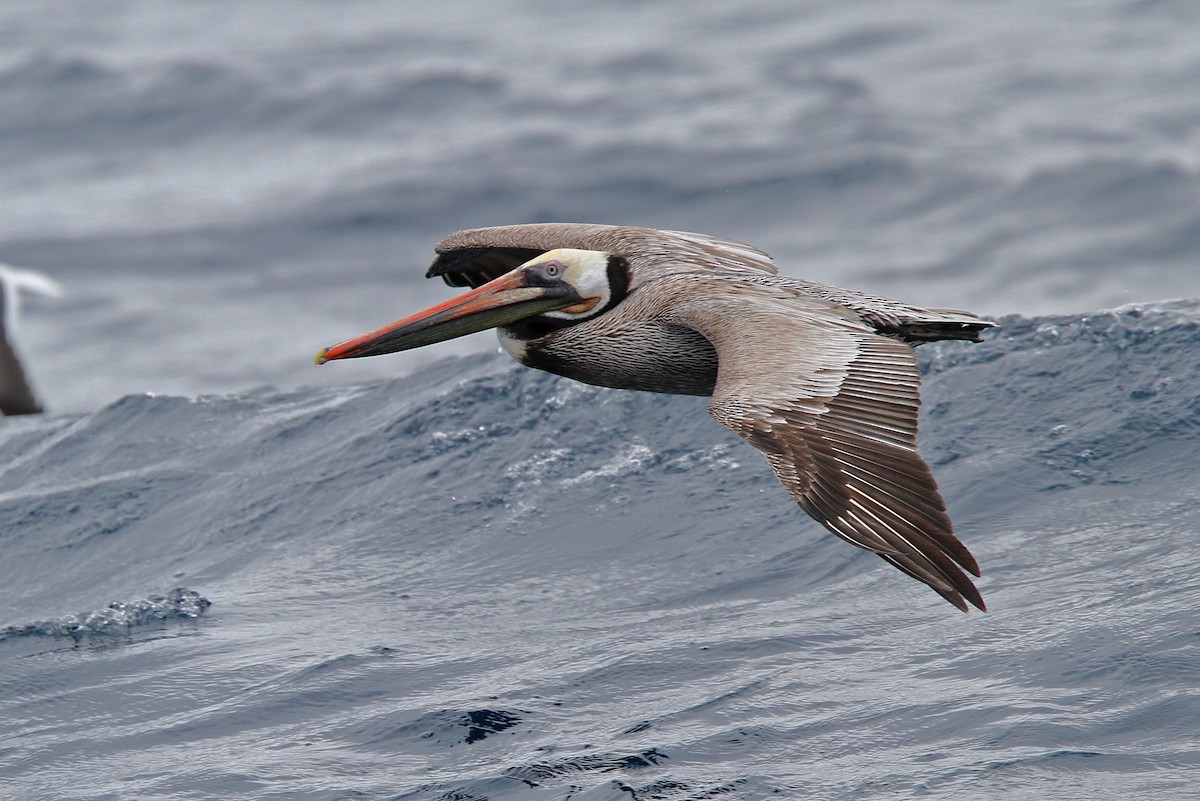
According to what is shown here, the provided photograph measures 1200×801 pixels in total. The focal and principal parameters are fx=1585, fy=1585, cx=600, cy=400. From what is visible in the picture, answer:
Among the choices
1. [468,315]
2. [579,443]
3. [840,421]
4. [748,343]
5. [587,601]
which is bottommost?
[587,601]

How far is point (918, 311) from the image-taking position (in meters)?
8.48

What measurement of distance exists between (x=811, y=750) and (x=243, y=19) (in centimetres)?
2103

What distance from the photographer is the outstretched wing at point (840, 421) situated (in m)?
→ 6.37

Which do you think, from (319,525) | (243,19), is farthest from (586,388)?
(243,19)

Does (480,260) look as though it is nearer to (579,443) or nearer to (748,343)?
(579,443)

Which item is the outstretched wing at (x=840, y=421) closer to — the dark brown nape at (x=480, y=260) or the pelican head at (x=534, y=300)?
the pelican head at (x=534, y=300)

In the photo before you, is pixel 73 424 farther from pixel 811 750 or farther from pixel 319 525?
pixel 811 750

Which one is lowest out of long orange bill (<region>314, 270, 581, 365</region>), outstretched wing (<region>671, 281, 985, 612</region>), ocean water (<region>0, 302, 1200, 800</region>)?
ocean water (<region>0, 302, 1200, 800</region>)

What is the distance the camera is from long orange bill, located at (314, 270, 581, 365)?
885 cm

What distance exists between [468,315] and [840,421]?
271 cm

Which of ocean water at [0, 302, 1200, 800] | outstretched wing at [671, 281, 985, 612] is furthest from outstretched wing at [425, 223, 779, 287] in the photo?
ocean water at [0, 302, 1200, 800]

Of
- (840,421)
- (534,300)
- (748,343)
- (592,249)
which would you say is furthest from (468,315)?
(840,421)

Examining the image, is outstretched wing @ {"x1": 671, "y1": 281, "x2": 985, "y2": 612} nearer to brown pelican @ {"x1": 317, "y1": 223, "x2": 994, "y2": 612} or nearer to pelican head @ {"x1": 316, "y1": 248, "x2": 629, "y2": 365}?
brown pelican @ {"x1": 317, "y1": 223, "x2": 994, "y2": 612}

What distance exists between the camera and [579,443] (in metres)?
12.0
